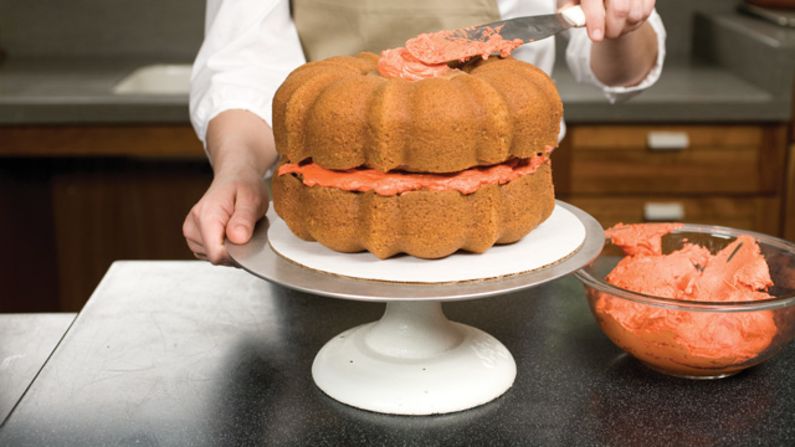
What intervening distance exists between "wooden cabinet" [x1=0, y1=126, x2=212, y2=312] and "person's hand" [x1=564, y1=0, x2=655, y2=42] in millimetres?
1432

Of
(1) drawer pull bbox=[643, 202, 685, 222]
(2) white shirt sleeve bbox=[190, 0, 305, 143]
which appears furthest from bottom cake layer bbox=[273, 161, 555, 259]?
(1) drawer pull bbox=[643, 202, 685, 222]

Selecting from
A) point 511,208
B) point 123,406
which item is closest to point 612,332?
point 511,208

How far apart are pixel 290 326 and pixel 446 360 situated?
10.2 inches

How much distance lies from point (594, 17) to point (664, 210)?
1335 mm

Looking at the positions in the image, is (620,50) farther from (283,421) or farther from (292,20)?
(283,421)

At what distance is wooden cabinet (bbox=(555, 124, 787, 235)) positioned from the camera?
2.41 m

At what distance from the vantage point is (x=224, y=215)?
46.2 inches

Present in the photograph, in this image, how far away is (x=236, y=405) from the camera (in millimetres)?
1083

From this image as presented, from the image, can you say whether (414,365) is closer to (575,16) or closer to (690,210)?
(575,16)

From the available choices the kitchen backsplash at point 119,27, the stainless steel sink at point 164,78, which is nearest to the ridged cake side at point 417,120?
the stainless steel sink at point 164,78

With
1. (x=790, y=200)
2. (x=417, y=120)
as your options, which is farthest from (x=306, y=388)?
(x=790, y=200)

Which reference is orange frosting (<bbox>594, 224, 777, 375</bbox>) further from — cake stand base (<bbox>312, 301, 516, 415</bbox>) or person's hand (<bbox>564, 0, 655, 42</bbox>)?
person's hand (<bbox>564, 0, 655, 42</bbox>)

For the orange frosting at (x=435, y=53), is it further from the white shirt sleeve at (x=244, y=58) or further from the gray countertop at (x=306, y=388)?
the white shirt sleeve at (x=244, y=58)

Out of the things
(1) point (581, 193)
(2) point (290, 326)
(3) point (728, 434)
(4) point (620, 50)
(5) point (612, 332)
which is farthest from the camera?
(1) point (581, 193)
